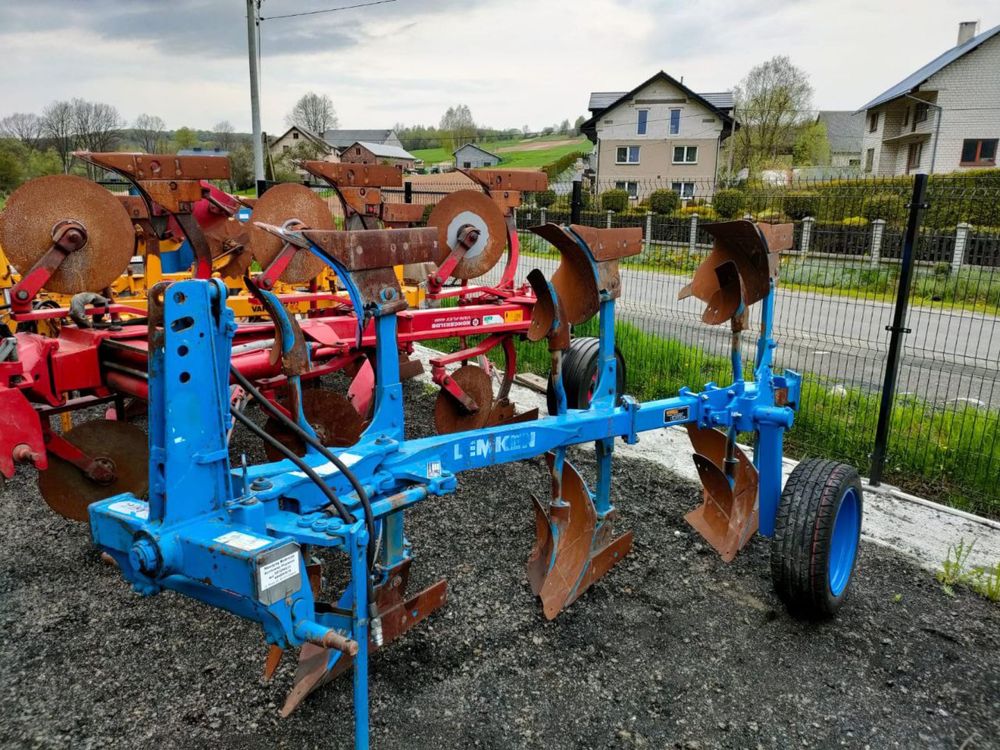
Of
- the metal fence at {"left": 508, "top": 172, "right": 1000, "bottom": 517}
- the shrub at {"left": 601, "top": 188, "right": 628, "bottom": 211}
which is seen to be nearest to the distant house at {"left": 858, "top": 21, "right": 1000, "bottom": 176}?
the shrub at {"left": 601, "top": 188, "right": 628, "bottom": 211}

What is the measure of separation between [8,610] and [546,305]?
2.69 meters

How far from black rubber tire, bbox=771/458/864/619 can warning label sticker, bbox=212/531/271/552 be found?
6.98 feet

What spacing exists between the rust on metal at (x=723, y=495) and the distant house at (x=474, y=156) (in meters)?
71.5

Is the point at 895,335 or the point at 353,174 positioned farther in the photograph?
the point at 353,174

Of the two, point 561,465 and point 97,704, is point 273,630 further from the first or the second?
point 561,465

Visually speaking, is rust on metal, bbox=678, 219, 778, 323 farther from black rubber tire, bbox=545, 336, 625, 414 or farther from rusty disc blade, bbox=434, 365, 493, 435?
rusty disc blade, bbox=434, 365, 493, 435

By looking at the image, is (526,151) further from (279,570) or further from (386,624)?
(279,570)

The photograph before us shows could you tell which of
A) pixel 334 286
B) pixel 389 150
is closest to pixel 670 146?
pixel 389 150

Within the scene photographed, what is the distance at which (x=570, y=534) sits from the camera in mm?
3506

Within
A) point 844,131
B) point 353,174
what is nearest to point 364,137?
point 844,131

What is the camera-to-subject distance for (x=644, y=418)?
10.7ft

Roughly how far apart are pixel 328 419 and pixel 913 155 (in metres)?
39.7

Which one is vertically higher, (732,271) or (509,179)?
(509,179)

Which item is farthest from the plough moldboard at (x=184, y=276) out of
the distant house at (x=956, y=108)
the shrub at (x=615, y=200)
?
the distant house at (x=956, y=108)
